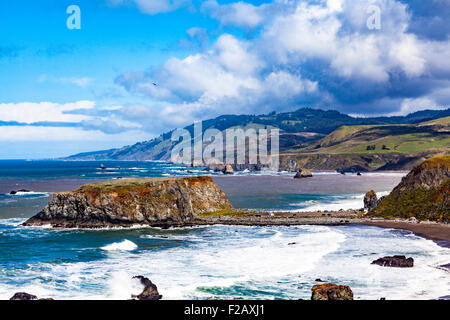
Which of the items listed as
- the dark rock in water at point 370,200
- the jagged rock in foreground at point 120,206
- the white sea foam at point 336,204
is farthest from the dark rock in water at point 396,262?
the white sea foam at point 336,204

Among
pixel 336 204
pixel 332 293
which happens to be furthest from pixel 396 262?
pixel 336 204

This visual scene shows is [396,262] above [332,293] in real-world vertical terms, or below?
below

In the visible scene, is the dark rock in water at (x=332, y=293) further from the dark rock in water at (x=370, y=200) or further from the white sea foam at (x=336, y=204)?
the white sea foam at (x=336, y=204)

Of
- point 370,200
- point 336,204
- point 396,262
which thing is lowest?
point 396,262

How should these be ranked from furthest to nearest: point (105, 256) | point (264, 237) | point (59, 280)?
point (264, 237), point (105, 256), point (59, 280)

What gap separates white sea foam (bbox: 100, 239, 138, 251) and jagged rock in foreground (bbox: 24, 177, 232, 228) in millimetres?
15226

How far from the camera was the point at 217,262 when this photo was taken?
43.5 metres

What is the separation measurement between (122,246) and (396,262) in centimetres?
3017

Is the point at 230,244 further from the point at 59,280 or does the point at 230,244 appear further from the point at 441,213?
the point at 441,213

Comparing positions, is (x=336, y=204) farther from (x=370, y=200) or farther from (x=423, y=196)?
(x=423, y=196)

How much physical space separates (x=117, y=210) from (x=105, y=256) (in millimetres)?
23240

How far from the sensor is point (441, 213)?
69438 millimetres
